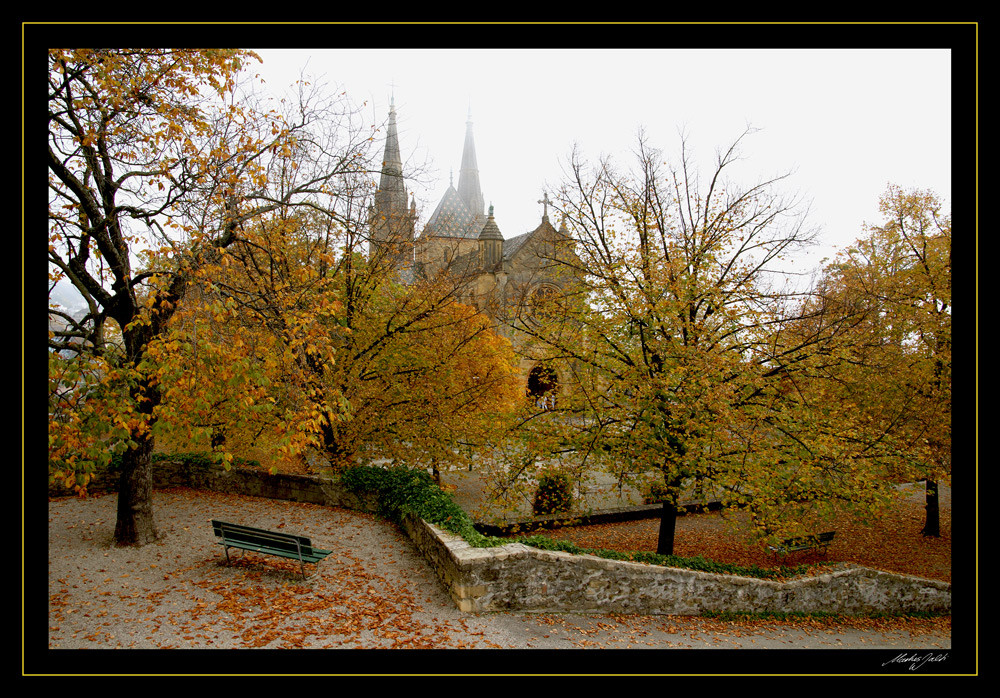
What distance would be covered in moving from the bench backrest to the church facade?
4.91 metres

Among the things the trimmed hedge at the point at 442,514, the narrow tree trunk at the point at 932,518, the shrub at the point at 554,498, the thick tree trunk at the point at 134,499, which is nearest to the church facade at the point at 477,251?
the shrub at the point at 554,498

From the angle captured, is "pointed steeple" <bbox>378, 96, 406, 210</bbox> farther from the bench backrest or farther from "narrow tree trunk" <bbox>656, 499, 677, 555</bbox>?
"narrow tree trunk" <bbox>656, 499, 677, 555</bbox>

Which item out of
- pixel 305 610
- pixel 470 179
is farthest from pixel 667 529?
pixel 470 179

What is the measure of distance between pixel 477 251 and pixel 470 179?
80.8 ft

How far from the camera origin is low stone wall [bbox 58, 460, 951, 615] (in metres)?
7.00

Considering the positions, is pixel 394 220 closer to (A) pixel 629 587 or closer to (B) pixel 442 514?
(B) pixel 442 514

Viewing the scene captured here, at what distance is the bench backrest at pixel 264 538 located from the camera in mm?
7246

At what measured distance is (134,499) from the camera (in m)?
8.23

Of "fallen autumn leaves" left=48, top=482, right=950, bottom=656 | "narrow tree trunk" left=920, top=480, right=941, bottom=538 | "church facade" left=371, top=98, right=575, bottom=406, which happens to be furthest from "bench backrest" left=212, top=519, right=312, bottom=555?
"narrow tree trunk" left=920, top=480, right=941, bottom=538

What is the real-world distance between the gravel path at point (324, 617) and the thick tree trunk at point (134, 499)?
0.88 feet
